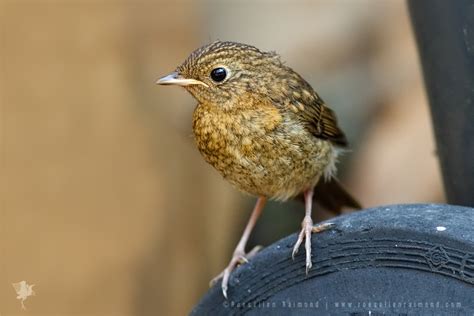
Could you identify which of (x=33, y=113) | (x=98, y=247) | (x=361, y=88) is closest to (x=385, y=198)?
(x=361, y=88)

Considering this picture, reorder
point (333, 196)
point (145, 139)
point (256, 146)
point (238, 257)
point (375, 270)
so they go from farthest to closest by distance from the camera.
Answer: point (145, 139), point (333, 196), point (238, 257), point (256, 146), point (375, 270)

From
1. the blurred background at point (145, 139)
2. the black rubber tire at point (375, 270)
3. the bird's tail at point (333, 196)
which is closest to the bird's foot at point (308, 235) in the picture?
the black rubber tire at point (375, 270)

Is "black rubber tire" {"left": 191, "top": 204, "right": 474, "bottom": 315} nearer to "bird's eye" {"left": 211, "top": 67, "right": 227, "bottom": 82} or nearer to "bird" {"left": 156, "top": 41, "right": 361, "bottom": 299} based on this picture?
"bird" {"left": 156, "top": 41, "right": 361, "bottom": 299}

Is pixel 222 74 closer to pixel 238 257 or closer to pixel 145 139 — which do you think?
pixel 238 257

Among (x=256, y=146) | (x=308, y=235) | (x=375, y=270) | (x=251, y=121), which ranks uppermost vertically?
(x=251, y=121)

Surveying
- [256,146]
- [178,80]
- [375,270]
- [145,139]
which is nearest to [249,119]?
[256,146]
